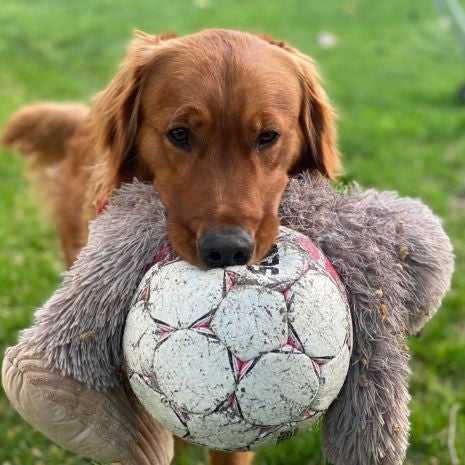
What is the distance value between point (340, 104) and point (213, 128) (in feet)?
18.5

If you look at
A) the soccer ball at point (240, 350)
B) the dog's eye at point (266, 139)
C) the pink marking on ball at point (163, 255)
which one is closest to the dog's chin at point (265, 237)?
the soccer ball at point (240, 350)

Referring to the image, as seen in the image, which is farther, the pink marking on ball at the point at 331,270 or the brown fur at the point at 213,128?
the brown fur at the point at 213,128

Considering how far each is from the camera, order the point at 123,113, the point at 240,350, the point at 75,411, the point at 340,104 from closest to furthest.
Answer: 1. the point at 240,350
2. the point at 75,411
3. the point at 123,113
4. the point at 340,104

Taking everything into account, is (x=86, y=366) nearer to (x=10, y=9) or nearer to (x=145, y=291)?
(x=145, y=291)

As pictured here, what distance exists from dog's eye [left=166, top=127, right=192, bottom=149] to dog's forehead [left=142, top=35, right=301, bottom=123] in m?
0.09

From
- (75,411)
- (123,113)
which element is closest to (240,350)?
(75,411)

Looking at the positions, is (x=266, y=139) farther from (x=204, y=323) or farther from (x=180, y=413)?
(x=180, y=413)

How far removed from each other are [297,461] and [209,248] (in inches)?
59.2

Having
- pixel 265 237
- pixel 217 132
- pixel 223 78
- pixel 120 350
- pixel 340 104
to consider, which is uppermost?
pixel 223 78

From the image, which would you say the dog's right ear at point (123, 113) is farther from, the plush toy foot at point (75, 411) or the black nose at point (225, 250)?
the plush toy foot at point (75, 411)

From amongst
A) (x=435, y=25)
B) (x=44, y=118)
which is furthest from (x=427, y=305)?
(x=435, y=25)

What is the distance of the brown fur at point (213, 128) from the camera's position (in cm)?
237

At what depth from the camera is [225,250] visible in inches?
84.3

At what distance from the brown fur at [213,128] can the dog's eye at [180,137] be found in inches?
0.9
